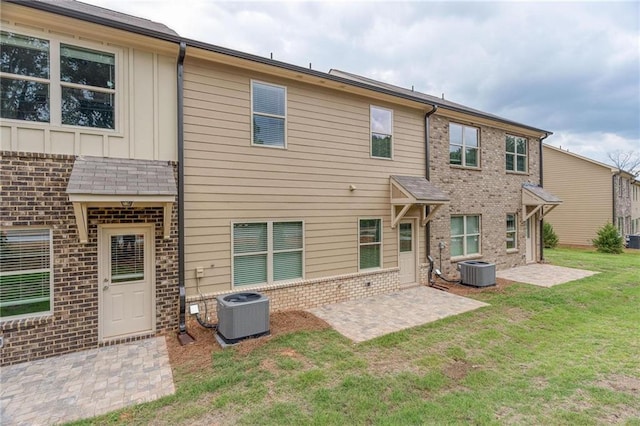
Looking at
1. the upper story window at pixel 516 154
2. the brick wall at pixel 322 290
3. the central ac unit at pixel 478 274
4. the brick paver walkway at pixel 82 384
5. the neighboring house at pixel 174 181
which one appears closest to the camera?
the brick paver walkway at pixel 82 384

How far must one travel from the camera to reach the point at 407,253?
9359 mm

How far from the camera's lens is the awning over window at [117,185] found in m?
4.47

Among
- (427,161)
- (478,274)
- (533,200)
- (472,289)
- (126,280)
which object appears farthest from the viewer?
(533,200)

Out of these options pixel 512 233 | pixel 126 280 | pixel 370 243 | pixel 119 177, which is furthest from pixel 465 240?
pixel 119 177

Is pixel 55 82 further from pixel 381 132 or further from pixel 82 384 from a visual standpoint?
pixel 381 132

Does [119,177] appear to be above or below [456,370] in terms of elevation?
above

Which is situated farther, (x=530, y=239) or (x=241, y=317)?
(x=530, y=239)

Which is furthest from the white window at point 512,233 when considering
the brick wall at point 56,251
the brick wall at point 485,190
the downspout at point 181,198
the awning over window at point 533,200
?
the brick wall at point 56,251

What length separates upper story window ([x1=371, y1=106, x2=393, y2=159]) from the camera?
28.3 ft

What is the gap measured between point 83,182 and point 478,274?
10181mm

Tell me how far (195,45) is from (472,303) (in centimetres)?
884

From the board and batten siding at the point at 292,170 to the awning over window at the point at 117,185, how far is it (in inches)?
28.2

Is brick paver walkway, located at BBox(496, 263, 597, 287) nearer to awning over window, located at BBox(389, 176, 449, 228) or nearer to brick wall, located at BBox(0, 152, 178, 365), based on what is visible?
awning over window, located at BBox(389, 176, 449, 228)

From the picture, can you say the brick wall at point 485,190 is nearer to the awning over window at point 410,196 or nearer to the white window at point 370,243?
the awning over window at point 410,196
